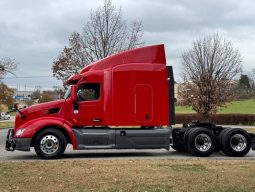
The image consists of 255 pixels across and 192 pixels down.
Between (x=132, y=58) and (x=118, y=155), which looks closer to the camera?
(x=132, y=58)

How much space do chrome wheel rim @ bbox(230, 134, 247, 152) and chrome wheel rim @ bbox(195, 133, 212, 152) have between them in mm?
740

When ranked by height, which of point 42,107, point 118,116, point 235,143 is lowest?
point 235,143

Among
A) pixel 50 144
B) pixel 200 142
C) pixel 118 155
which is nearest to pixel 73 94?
pixel 50 144

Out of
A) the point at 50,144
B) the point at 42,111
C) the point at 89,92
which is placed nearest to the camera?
the point at 50,144

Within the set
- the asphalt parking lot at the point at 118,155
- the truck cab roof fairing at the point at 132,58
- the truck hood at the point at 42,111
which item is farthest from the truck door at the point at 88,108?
the asphalt parking lot at the point at 118,155

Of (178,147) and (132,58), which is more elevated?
(132,58)

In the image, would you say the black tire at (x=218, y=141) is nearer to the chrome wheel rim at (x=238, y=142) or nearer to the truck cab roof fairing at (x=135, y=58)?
the chrome wheel rim at (x=238, y=142)

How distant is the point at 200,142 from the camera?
14.4 meters

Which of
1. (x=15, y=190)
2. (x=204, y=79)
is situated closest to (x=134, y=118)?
(x=15, y=190)

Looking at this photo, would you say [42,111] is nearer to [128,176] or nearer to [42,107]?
[42,107]

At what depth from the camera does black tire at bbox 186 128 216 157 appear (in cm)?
1425

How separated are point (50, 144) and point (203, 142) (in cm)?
475

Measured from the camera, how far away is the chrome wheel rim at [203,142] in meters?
14.4

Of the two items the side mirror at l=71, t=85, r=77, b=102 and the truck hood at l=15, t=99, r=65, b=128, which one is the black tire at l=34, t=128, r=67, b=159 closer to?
the truck hood at l=15, t=99, r=65, b=128
